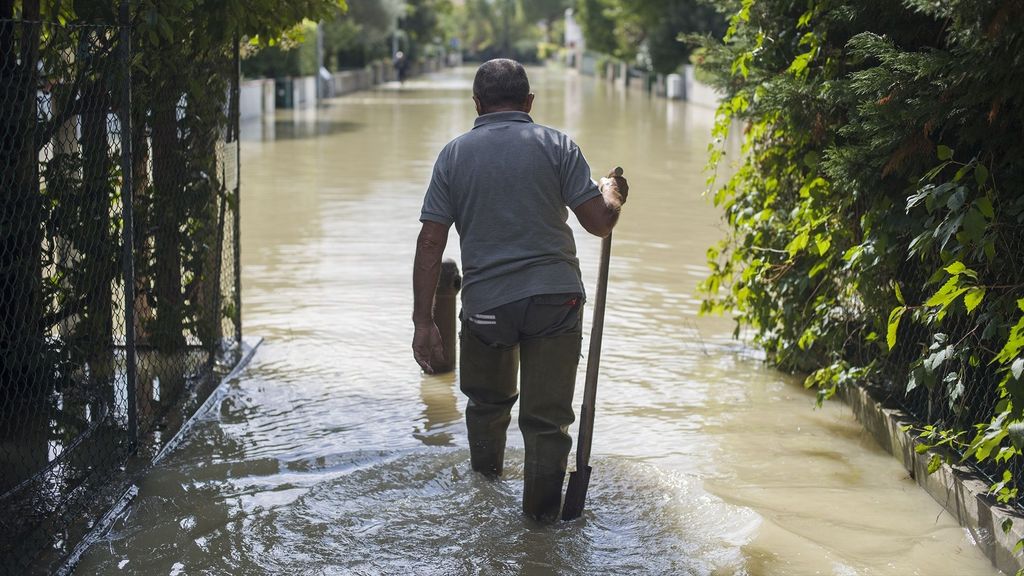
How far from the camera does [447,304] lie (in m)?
7.20

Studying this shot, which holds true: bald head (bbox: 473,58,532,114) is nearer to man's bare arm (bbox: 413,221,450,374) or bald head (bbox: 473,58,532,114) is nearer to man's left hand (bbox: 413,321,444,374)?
man's bare arm (bbox: 413,221,450,374)

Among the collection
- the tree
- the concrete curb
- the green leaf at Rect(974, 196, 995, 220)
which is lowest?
the concrete curb

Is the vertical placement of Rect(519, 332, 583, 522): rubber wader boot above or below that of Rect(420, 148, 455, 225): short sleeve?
below

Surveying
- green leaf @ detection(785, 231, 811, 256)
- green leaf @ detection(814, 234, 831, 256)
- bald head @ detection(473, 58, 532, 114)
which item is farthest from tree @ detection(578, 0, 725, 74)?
bald head @ detection(473, 58, 532, 114)

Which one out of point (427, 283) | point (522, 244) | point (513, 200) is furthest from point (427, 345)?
point (513, 200)

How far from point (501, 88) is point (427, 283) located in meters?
0.80

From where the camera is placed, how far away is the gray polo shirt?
4.60m

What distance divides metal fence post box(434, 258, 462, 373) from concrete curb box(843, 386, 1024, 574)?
2.30 metres

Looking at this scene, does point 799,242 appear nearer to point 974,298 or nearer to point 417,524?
point 974,298

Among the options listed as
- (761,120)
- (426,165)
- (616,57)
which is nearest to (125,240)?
(761,120)

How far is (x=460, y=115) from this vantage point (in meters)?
33.4

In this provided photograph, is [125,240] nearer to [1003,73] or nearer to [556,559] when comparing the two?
[556,559]

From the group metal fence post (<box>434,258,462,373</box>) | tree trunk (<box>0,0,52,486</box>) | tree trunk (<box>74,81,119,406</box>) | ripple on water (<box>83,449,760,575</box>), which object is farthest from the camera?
metal fence post (<box>434,258,462,373</box>)

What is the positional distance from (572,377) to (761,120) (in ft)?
9.32
